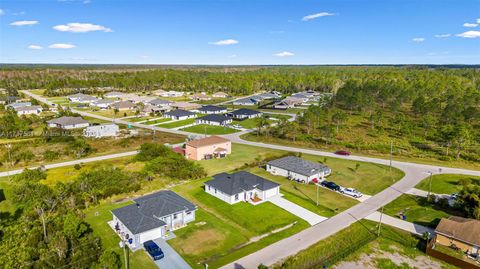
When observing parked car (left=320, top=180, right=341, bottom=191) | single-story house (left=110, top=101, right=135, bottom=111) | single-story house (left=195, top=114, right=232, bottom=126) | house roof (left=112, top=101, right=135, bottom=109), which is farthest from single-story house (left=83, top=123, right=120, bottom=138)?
parked car (left=320, top=180, right=341, bottom=191)

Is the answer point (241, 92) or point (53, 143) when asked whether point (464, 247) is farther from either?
point (241, 92)

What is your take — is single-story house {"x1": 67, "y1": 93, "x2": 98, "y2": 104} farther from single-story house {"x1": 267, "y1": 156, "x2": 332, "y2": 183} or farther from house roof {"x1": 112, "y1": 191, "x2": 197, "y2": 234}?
house roof {"x1": 112, "y1": 191, "x2": 197, "y2": 234}

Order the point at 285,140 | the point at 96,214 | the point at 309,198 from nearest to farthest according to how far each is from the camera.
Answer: the point at 96,214
the point at 309,198
the point at 285,140

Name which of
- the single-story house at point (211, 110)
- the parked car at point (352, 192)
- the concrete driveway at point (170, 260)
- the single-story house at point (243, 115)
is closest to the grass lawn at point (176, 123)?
the single-story house at point (211, 110)

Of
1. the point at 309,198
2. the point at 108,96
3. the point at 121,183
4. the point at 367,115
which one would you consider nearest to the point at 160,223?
the point at 121,183

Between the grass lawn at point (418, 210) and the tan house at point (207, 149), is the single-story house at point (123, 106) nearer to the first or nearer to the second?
the tan house at point (207, 149)

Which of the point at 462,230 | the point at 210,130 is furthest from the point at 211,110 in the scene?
the point at 462,230
